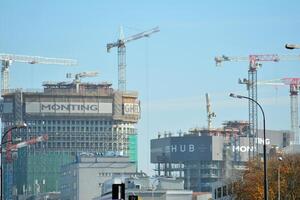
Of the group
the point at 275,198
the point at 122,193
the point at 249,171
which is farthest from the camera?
the point at 249,171

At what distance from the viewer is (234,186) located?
172 meters

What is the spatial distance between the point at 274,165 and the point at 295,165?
2.60m

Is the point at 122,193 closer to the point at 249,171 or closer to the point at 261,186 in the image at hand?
the point at 261,186

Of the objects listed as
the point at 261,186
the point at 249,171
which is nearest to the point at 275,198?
the point at 261,186

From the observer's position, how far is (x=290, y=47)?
2516 inches

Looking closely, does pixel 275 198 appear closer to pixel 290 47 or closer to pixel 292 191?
pixel 292 191

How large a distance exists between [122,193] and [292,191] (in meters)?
91.9

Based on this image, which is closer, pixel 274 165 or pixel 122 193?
pixel 122 193

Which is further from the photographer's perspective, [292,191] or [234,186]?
[234,186]

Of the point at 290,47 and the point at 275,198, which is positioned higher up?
the point at 290,47

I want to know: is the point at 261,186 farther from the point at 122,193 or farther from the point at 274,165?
the point at 122,193

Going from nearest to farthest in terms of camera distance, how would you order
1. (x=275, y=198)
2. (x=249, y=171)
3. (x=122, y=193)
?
(x=122, y=193), (x=275, y=198), (x=249, y=171)

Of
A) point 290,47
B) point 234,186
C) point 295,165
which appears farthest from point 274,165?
point 290,47

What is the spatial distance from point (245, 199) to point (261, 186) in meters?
3.48
